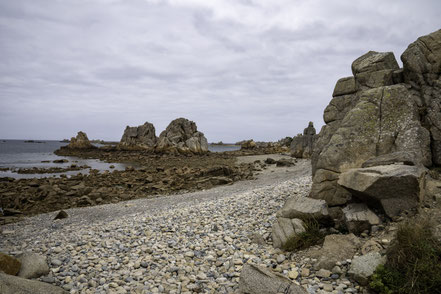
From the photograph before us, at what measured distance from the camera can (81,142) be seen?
8356 centimetres

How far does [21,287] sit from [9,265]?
1.41 meters

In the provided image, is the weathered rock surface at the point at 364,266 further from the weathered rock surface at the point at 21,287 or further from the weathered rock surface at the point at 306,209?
the weathered rock surface at the point at 21,287

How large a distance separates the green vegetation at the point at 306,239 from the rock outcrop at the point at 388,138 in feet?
5.00

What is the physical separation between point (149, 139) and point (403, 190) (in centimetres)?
7126

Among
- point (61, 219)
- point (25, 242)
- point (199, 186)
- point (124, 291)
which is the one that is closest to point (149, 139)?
point (199, 186)

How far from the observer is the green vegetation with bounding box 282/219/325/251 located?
24.1ft

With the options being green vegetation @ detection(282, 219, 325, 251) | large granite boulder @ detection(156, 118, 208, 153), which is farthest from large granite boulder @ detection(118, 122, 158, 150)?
green vegetation @ detection(282, 219, 325, 251)

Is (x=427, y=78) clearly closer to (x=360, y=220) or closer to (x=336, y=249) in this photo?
(x=360, y=220)

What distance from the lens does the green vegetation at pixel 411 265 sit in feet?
15.5

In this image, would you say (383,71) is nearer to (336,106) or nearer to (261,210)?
(336,106)

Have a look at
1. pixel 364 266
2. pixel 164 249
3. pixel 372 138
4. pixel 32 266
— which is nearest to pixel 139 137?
pixel 164 249

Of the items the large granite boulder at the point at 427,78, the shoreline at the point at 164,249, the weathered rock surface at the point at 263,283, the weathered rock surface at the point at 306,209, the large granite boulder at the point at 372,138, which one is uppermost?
the large granite boulder at the point at 427,78

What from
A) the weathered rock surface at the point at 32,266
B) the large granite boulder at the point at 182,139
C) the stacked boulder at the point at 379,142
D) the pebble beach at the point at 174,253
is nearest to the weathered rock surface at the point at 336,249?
the pebble beach at the point at 174,253

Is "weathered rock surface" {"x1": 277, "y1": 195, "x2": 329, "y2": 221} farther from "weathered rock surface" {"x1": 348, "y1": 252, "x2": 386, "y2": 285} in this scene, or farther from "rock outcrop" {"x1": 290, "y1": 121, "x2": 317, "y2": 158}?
"rock outcrop" {"x1": 290, "y1": 121, "x2": 317, "y2": 158}
